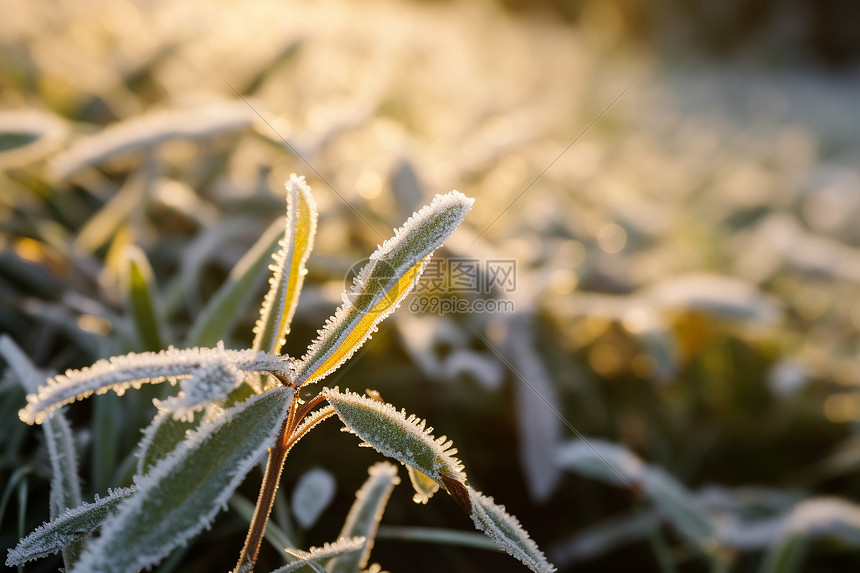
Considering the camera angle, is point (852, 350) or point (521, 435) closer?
point (521, 435)

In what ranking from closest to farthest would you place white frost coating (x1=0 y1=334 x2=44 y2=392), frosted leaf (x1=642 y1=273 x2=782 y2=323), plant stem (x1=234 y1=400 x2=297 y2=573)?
plant stem (x1=234 y1=400 x2=297 y2=573), white frost coating (x1=0 y1=334 x2=44 y2=392), frosted leaf (x1=642 y1=273 x2=782 y2=323)

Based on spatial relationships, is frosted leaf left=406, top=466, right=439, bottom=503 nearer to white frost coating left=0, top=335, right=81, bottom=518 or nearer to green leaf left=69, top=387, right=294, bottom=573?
green leaf left=69, top=387, right=294, bottom=573

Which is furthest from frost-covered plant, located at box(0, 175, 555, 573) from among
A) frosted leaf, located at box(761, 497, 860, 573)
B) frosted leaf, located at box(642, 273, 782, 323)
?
frosted leaf, located at box(642, 273, 782, 323)

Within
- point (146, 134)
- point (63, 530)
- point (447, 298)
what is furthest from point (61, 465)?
point (447, 298)

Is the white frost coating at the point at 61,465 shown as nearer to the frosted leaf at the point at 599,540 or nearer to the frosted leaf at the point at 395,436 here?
A: the frosted leaf at the point at 395,436

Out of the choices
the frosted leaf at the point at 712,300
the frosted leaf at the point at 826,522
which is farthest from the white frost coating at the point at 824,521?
the frosted leaf at the point at 712,300

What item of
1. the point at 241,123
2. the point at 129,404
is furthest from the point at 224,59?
the point at 129,404

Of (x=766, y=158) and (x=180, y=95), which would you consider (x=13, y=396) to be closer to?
(x=180, y=95)
